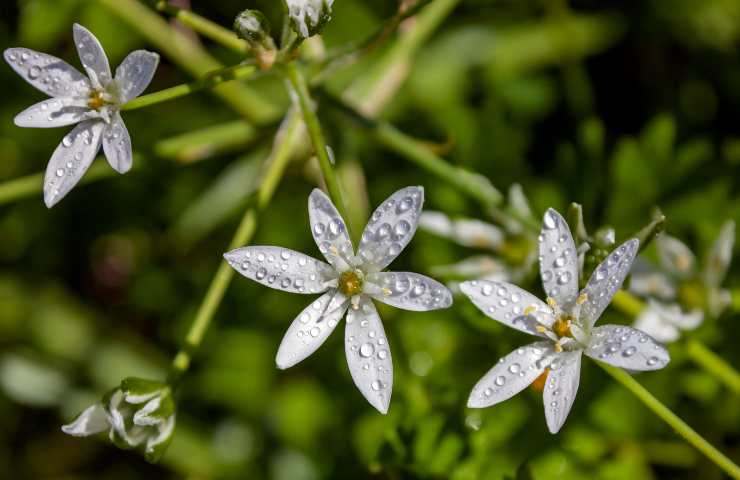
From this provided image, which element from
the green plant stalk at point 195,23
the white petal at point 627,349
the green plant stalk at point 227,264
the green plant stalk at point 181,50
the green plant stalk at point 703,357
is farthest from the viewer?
the green plant stalk at point 181,50

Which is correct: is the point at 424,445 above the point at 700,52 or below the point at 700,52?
below

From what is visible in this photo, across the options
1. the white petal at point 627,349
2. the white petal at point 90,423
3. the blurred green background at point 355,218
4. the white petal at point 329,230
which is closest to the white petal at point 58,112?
the blurred green background at point 355,218

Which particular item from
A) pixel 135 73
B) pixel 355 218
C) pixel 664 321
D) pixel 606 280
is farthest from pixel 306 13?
pixel 664 321

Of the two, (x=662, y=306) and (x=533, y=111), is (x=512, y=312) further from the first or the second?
(x=533, y=111)

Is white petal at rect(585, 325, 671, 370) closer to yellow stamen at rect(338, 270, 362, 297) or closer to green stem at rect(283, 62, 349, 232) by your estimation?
yellow stamen at rect(338, 270, 362, 297)

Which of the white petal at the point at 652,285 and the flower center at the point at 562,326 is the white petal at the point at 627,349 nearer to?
the flower center at the point at 562,326

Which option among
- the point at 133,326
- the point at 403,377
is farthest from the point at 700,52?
the point at 133,326
